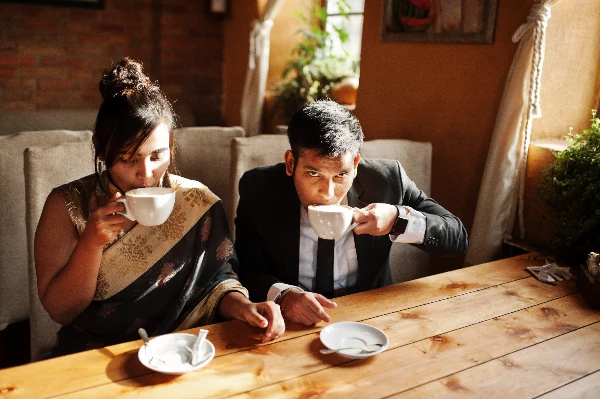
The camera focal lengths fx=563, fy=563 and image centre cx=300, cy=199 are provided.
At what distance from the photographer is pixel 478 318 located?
1.44 meters

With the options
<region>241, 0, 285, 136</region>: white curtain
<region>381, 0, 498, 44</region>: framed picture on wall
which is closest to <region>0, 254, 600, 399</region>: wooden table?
<region>381, 0, 498, 44</region>: framed picture on wall

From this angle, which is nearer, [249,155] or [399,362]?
[399,362]

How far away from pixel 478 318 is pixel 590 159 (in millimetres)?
736

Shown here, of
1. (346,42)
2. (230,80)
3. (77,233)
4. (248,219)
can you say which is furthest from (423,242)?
(230,80)

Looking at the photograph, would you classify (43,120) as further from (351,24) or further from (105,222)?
(105,222)

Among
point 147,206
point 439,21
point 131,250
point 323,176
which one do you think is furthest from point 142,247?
point 439,21

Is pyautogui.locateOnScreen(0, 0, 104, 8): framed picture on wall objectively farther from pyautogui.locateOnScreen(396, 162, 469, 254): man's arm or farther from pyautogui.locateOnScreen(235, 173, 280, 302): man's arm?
pyautogui.locateOnScreen(396, 162, 469, 254): man's arm

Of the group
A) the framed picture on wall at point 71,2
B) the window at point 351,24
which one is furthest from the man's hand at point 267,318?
the framed picture on wall at point 71,2

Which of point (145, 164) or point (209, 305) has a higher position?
point (145, 164)

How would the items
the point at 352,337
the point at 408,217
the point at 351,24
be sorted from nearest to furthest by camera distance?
the point at 352,337
the point at 408,217
the point at 351,24

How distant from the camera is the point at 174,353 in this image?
1.19 meters

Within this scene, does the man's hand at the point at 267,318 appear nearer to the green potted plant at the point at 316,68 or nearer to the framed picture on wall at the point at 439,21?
the framed picture on wall at the point at 439,21

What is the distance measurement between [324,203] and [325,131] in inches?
7.7

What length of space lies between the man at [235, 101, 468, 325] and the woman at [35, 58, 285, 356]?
13 cm
